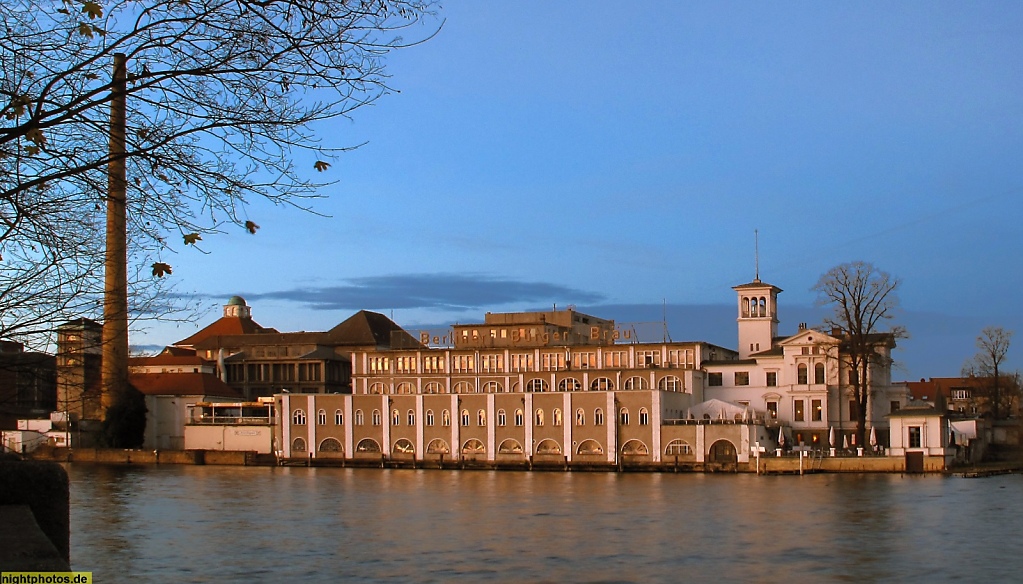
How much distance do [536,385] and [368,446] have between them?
13133mm

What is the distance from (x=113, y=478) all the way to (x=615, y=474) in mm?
30050

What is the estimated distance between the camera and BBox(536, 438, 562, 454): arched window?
79.6 metres

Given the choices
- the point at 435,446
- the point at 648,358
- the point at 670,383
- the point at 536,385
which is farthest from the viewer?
the point at 536,385

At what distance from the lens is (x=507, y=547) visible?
33.3 meters

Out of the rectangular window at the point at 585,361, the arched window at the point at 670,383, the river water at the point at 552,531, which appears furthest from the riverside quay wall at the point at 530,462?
the rectangular window at the point at 585,361

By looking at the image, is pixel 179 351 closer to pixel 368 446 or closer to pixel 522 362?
pixel 368 446

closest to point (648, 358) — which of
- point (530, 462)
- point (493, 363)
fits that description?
point (493, 363)

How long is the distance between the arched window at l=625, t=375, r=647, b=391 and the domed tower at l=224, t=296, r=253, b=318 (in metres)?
60.2

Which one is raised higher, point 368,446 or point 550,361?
point 550,361

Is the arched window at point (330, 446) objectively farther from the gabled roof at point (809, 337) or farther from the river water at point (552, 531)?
the gabled roof at point (809, 337)

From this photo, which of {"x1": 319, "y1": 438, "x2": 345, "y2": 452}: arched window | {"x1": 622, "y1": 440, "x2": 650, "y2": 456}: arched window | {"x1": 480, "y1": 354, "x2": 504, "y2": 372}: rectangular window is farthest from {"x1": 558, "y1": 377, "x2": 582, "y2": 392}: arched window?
{"x1": 319, "y1": 438, "x2": 345, "y2": 452}: arched window

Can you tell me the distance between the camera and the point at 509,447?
8112cm

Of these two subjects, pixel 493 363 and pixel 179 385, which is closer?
pixel 493 363

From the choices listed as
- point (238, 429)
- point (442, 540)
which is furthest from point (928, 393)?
point (442, 540)
